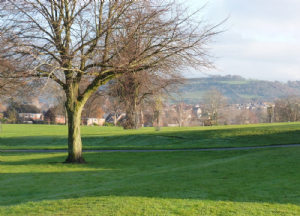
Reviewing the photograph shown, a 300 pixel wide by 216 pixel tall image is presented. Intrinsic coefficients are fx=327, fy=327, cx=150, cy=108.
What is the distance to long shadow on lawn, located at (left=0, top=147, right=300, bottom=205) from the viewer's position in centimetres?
779

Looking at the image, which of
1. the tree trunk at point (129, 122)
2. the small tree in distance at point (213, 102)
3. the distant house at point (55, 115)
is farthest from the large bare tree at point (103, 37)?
the distant house at point (55, 115)

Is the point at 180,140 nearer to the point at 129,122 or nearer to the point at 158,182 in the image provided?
the point at 158,182

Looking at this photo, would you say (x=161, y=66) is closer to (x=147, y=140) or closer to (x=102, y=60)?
(x=102, y=60)

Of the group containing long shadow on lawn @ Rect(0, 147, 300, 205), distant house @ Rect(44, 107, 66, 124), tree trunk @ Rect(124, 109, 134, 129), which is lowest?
long shadow on lawn @ Rect(0, 147, 300, 205)

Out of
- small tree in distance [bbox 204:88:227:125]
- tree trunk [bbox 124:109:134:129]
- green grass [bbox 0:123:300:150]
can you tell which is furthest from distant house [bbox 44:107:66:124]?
green grass [bbox 0:123:300:150]

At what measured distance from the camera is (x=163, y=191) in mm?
8094

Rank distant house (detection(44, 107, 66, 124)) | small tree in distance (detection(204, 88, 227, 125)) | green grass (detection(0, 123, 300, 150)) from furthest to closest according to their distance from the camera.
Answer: distant house (detection(44, 107, 66, 124)), small tree in distance (detection(204, 88, 227, 125)), green grass (detection(0, 123, 300, 150))

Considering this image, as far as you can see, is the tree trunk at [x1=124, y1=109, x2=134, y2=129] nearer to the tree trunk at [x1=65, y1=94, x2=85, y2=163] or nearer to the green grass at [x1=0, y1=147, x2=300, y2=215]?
the tree trunk at [x1=65, y1=94, x2=85, y2=163]

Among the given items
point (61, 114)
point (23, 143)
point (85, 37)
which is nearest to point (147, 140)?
point (23, 143)

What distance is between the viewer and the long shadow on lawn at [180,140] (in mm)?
23844

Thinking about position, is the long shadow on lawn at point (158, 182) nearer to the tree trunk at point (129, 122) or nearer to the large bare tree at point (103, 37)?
the large bare tree at point (103, 37)

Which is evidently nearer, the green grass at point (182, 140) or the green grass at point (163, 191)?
the green grass at point (163, 191)

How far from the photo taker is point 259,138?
984 inches

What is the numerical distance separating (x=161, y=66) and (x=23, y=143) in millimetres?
20724
